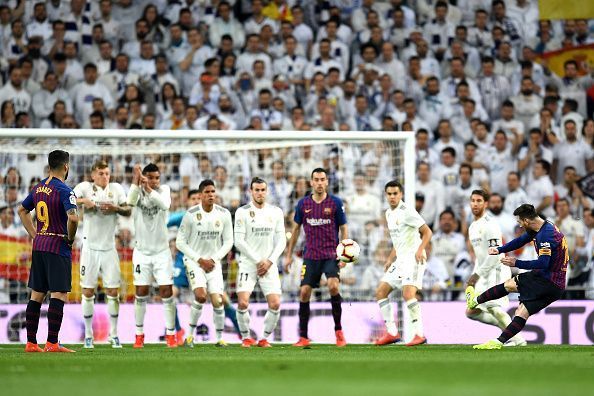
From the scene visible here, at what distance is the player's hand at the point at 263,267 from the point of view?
15141 mm

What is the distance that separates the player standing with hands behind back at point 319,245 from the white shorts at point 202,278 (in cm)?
95

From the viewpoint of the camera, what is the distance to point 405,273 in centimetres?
1510

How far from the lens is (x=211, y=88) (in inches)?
819

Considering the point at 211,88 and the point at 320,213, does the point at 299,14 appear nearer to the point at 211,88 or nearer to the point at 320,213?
the point at 211,88

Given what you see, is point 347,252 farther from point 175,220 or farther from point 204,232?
point 175,220

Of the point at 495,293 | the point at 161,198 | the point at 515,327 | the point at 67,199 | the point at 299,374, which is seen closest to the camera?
the point at 299,374

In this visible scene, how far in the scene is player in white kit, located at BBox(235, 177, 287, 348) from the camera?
15.2 m

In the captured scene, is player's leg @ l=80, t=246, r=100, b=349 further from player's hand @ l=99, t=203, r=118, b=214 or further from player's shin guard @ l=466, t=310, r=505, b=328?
player's shin guard @ l=466, t=310, r=505, b=328

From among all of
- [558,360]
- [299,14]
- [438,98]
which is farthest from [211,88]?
[558,360]

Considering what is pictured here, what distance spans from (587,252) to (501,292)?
514 centimetres

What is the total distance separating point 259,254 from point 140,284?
1.64 meters

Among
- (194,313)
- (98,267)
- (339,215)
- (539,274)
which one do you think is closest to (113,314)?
(98,267)

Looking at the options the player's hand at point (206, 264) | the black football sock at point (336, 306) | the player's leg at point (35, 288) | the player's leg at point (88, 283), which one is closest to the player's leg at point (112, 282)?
the player's leg at point (88, 283)

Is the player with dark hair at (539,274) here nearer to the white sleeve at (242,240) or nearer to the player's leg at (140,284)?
the white sleeve at (242,240)
